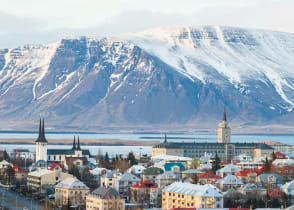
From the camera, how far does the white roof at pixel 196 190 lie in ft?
273

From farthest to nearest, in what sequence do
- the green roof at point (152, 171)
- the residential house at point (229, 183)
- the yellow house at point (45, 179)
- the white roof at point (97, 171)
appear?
the white roof at point (97, 171), the green roof at point (152, 171), the yellow house at point (45, 179), the residential house at point (229, 183)

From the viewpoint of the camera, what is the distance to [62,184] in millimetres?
98812

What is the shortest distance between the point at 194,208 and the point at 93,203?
9.35m

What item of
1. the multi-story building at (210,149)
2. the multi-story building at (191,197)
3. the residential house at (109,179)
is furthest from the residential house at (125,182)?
the multi-story building at (210,149)

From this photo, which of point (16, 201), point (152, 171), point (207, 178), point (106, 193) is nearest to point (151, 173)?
point (152, 171)

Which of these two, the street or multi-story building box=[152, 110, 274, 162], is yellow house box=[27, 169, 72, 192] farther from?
multi-story building box=[152, 110, 274, 162]

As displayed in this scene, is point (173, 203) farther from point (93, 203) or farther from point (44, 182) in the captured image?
point (44, 182)

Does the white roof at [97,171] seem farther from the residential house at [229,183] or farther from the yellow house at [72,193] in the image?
the residential house at [229,183]

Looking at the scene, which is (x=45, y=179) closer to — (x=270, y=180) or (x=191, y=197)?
(x=270, y=180)

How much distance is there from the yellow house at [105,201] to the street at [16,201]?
4.26 m

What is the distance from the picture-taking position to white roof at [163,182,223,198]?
8324cm

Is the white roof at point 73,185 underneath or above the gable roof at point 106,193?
above

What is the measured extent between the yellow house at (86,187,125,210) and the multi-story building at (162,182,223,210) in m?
4.44

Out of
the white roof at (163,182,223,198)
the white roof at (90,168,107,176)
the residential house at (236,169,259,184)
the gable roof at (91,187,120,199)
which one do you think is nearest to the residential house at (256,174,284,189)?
the residential house at (236,169,259,184)
